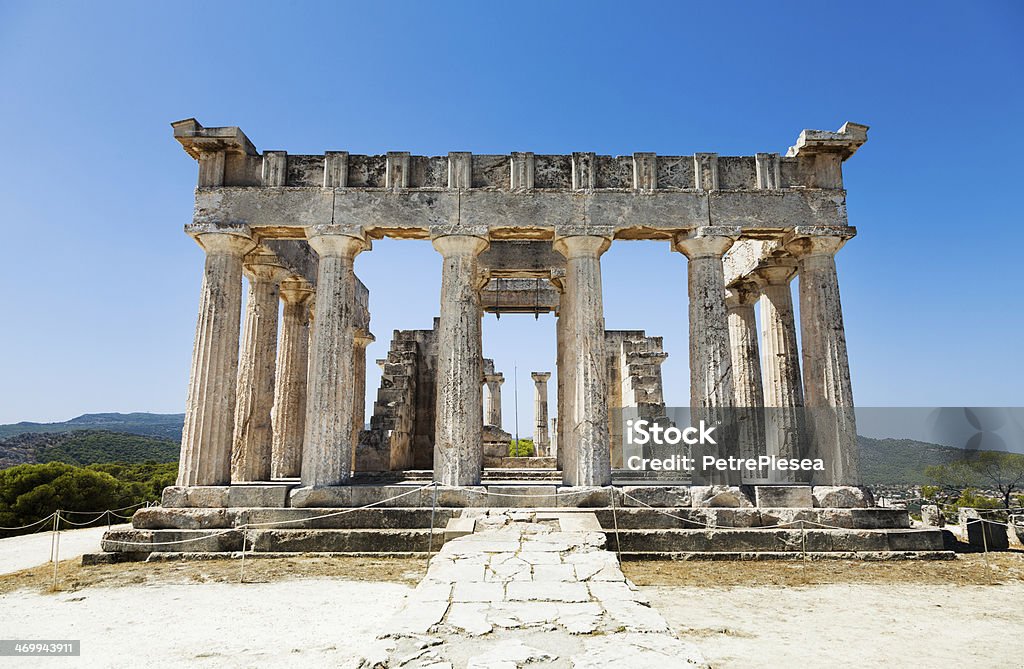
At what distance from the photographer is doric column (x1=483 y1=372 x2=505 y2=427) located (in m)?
33.0

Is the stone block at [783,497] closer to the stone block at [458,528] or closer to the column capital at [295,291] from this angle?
the stone block at [458,528]

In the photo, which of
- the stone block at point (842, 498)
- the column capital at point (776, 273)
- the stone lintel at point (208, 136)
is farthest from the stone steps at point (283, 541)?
the column capital at point (776, 273)

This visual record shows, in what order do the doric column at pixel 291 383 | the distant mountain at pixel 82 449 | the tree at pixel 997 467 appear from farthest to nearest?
the tree at pixel 997 467 → the distant mountain at pixel 82 449 → the doric column at pixel 291 383

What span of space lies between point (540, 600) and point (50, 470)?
815 inches

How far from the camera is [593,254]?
14070 mm

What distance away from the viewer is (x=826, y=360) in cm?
1391

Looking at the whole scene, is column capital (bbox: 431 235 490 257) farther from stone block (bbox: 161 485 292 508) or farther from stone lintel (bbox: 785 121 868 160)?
stone lintel (bbox: 785 121 868 160)

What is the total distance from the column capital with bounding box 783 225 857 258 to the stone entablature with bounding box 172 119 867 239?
166 mm

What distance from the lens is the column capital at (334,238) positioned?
13938 mm

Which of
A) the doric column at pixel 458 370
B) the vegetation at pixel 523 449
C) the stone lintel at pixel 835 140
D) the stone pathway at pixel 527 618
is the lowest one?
the stone pathway at pixel 527 618

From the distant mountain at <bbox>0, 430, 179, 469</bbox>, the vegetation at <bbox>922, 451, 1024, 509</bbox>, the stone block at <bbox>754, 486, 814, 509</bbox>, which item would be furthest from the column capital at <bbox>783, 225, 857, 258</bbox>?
the distant mountain at <bbox>0, 430, 179, 469</bbox>

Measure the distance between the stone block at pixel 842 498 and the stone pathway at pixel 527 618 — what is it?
6.41 m

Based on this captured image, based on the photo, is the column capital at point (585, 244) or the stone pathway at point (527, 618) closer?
the stone pathway at point (527, 618)

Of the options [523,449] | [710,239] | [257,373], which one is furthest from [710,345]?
[523,449]
